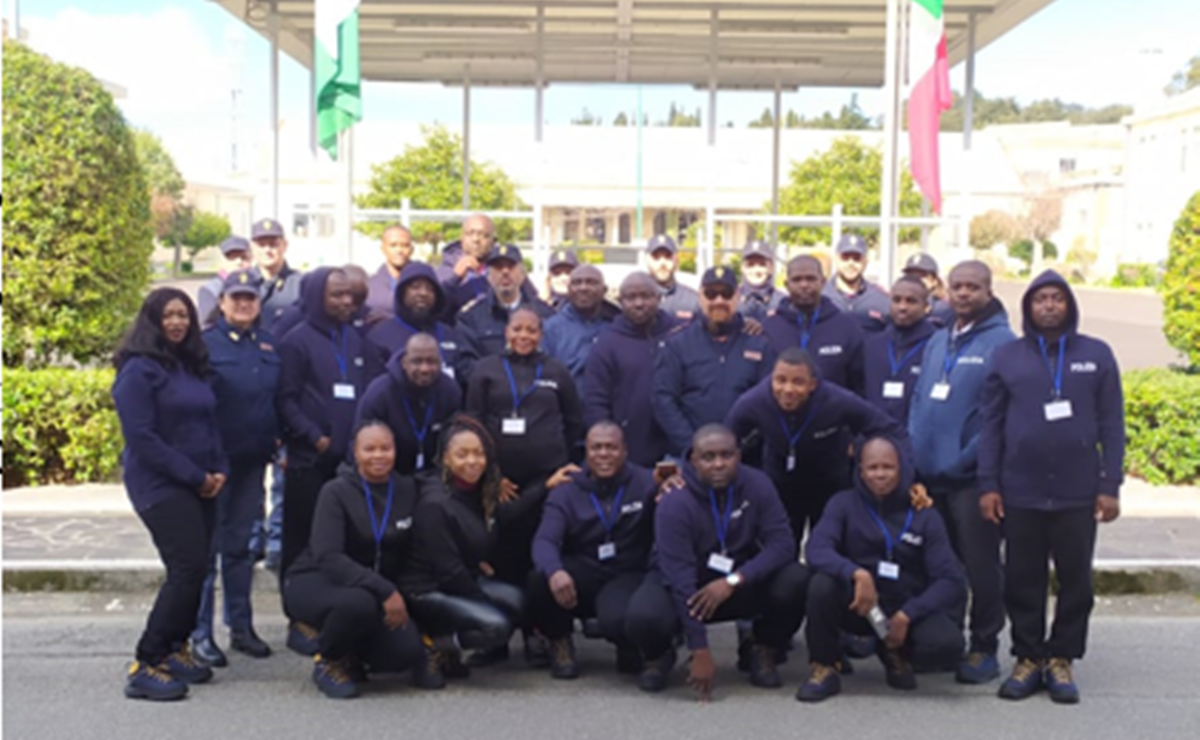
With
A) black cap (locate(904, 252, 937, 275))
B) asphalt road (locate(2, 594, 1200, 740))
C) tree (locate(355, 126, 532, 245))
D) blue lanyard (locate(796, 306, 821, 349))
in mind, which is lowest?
asphalt road (locate(2, 594, 1200, 740))

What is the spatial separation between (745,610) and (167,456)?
2892 mm

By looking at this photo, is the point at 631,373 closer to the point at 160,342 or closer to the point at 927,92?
the point at 160,342

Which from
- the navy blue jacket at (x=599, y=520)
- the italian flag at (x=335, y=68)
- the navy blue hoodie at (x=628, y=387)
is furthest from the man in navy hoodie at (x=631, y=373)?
the italian flag at (x=335, y=68)

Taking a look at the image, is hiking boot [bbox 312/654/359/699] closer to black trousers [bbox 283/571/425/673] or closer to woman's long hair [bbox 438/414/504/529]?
black trousers [bbox 283/571/425/673]

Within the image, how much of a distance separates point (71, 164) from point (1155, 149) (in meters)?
64.5

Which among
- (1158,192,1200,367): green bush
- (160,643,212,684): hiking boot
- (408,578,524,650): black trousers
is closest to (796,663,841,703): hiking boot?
(408,578,524,650): black trousers

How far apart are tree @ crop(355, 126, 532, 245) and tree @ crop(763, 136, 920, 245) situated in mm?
4811

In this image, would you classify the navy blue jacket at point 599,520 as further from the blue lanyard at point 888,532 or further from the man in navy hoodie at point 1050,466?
the man in navy hoodie at point 1050,466

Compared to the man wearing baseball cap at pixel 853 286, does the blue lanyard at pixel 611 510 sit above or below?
below

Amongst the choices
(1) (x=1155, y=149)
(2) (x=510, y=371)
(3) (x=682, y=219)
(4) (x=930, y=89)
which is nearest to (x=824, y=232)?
(3) (x=682, y=219)

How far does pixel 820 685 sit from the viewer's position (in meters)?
6.40

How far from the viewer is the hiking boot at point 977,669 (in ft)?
22.0

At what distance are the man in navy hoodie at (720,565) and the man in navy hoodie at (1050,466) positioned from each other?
41.1 inches

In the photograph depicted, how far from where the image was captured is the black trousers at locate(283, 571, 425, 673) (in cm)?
635
